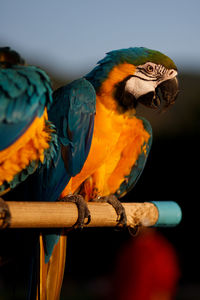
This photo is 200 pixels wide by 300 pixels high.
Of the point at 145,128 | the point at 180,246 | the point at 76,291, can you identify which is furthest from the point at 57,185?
the point at 76,291

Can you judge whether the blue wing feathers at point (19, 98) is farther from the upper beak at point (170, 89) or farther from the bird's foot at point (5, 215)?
the upper beak at point (170, 89)

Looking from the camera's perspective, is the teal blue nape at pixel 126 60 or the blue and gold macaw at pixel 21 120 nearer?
the blue and gold macaw at pixel 21 120

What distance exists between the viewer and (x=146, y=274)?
1950mm

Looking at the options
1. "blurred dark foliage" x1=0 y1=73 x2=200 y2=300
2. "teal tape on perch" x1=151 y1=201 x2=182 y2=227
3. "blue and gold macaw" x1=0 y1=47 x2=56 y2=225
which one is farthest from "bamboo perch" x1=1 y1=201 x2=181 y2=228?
"blurred dark foliage" x1=0 y1=73 x2=200 y2=300

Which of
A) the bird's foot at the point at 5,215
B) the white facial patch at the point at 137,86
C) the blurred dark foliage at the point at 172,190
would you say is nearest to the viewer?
the bird's foot at the point at 5,215

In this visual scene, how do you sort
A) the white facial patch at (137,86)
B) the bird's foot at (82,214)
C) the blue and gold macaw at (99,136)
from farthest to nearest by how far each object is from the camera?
the white facial patch at (137,86) < the blue and gold macaw at (99,136) < the bird's foot at (82,214)

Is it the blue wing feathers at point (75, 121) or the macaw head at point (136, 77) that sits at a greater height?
the macaw head at point (136, 77)

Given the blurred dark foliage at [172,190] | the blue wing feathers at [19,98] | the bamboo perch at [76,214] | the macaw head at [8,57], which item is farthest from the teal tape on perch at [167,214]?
the blurred dark foliage at [172,190]

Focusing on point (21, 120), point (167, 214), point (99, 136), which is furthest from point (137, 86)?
Answer: point (21, 120)

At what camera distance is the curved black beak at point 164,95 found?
1791 millimetres

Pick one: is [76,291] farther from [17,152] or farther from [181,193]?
[17,152]

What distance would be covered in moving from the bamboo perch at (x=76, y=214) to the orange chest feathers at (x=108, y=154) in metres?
0.20

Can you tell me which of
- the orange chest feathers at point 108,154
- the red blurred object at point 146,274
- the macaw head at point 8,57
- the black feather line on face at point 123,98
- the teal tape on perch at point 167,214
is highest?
the macaw head at point 8,57

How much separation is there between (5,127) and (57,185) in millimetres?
394
